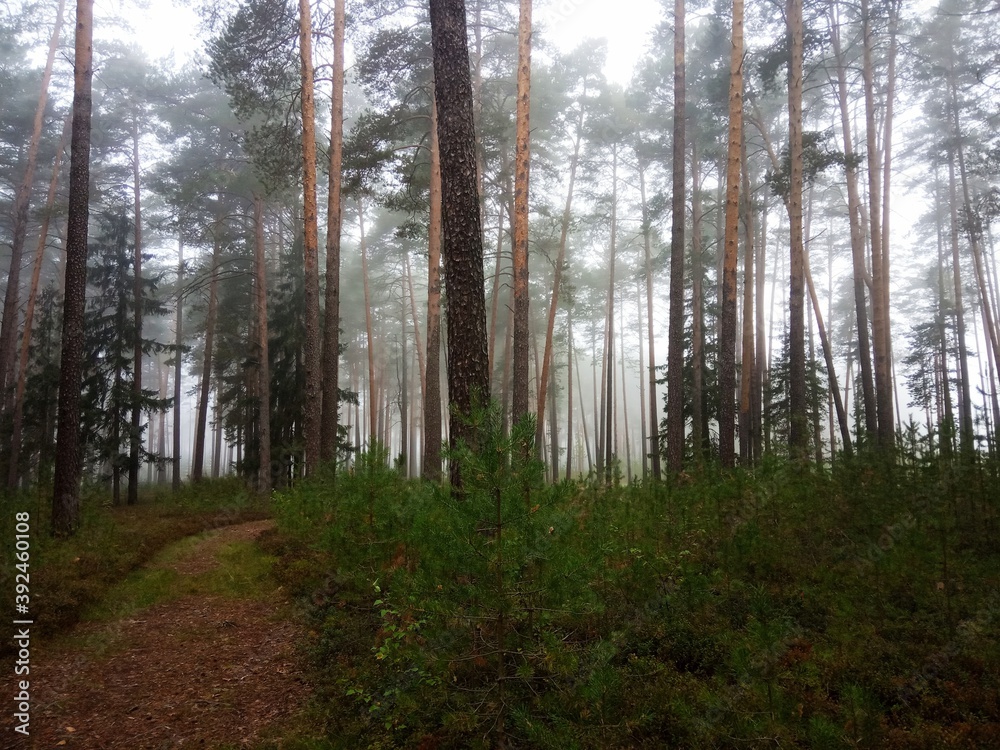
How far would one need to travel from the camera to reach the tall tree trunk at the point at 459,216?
5.35 meters

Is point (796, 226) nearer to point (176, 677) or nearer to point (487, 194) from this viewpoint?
point (487, 194)

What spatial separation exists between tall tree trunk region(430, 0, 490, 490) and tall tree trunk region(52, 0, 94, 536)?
722cm

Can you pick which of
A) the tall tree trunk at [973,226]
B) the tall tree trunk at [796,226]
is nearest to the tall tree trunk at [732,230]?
the tall tree trunk at [796,226]

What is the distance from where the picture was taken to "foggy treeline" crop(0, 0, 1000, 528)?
35.8 feet

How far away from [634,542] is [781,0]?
50.7 feet

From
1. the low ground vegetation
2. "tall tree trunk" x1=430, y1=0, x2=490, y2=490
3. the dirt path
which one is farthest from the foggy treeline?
the dirt path

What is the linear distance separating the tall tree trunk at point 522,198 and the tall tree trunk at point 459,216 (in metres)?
4.70

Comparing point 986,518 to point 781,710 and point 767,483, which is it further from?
point 781,710

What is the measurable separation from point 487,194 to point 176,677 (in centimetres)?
1665

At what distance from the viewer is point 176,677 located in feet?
16.9

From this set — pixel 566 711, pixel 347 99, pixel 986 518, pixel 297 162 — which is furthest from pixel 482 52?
pixel 566 711

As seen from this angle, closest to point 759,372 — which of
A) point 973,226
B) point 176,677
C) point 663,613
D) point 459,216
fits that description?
point 973,226

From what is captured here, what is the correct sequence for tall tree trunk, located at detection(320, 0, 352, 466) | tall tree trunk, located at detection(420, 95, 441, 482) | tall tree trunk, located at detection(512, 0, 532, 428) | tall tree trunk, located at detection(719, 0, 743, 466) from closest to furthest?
1. tall tree trunk, located at detection(512, 0, 532, 428)
2. tall tree trunk, located at detection(719, 0, 743, 466)
3. tall tree trunk, located at detection(320, 0, 352, 466)
4. tall tree trunk, located at detection(420, 95, 441, 482)

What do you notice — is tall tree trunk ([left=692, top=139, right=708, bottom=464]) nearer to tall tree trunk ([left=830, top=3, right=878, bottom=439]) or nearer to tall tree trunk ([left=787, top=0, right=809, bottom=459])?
tall tree trunk ([left=787, top=0, right=809, bottom=459])
